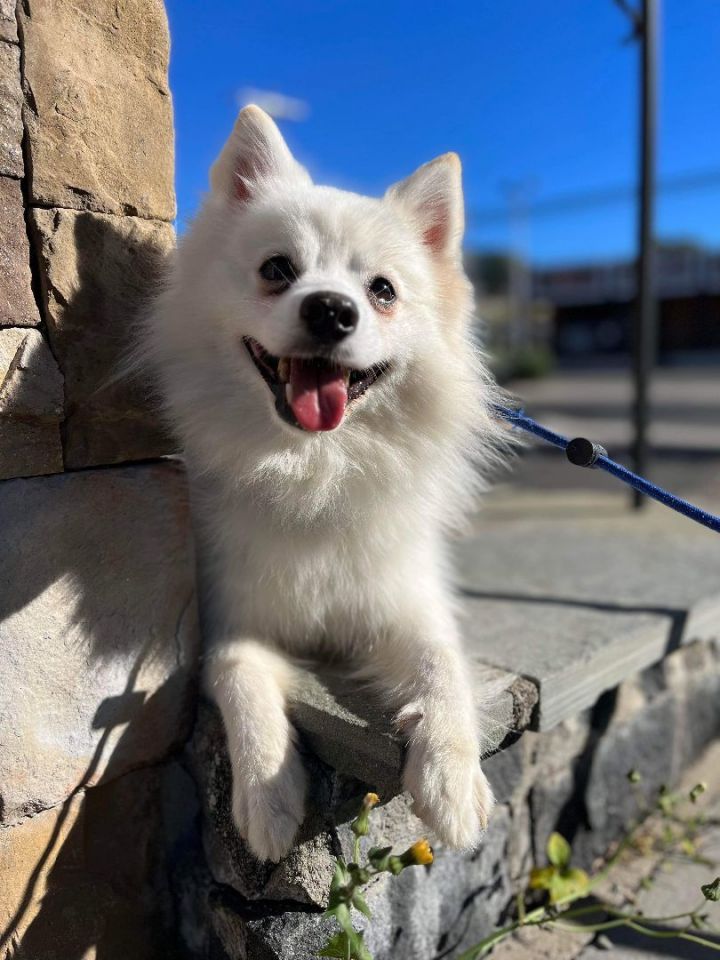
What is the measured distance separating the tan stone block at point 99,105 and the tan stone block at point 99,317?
0.18ft

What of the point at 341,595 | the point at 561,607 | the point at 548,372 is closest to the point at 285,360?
the point at 341,595

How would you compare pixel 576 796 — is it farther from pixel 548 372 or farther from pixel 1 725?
pixel 548 372

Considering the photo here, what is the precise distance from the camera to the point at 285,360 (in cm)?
175

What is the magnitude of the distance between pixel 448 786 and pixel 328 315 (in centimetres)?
103

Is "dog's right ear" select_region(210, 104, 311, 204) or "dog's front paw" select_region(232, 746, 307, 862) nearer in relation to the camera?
"dog's front paw" select_region(232, 746, 307, 862)

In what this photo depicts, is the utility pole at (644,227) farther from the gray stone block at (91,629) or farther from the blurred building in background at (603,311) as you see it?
the blurred building in background at (603,311)

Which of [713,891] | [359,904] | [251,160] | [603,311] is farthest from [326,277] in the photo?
[603,311]

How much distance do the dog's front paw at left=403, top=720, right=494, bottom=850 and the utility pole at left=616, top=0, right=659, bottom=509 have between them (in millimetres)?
4054

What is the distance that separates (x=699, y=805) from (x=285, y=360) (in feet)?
7.98

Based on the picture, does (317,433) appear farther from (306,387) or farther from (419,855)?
(419,855)

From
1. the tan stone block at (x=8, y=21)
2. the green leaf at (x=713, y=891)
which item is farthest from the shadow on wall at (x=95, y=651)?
the green leaf at (x=713, y=891)

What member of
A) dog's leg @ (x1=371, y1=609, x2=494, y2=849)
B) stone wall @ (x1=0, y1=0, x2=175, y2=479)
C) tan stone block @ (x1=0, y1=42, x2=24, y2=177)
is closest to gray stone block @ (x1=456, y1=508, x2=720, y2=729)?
dog's leg @ (x1=371, y1=609, x2=494, y2=849)

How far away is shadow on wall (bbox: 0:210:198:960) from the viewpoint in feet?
5.59

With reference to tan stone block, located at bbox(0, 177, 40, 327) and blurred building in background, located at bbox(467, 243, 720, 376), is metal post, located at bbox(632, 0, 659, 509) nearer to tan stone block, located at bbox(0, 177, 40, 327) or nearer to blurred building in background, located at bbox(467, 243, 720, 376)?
tan stone block, located at bbox(0, 177, 40, 327)
